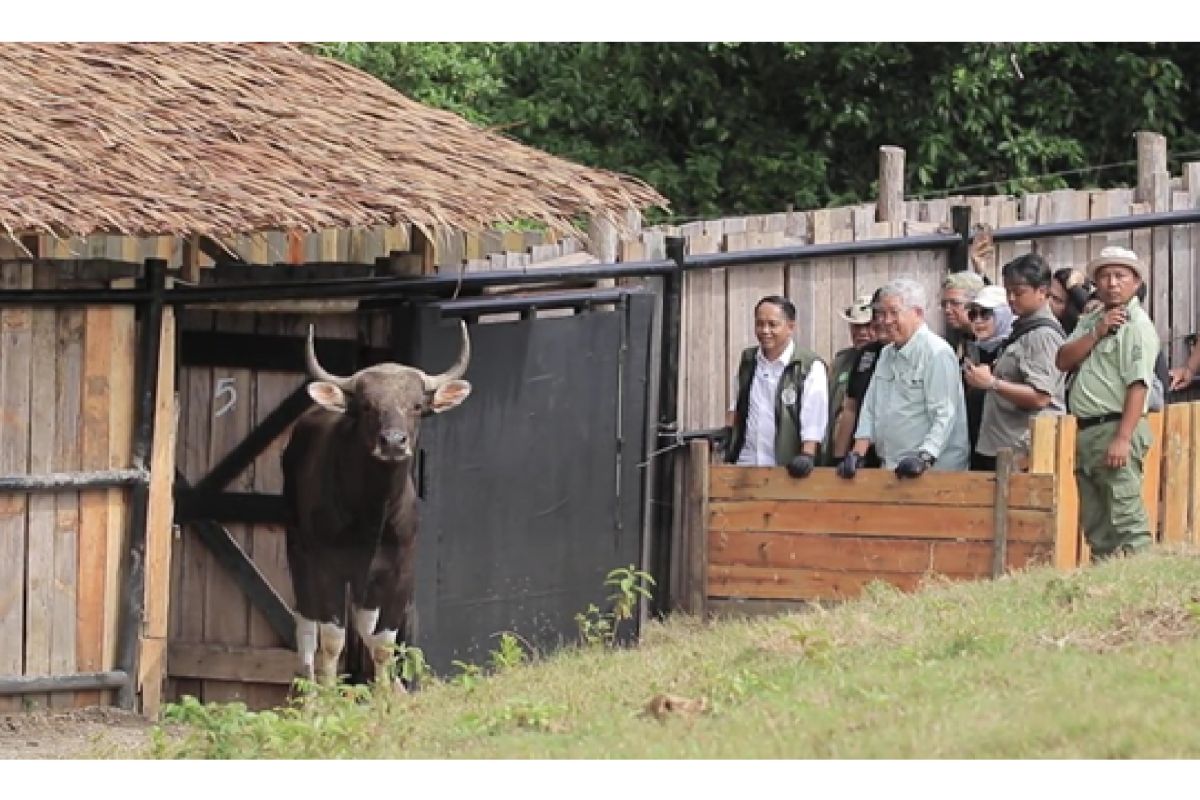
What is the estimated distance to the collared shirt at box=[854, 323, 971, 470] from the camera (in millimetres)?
14258

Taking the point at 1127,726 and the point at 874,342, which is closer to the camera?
the point at 1127,726

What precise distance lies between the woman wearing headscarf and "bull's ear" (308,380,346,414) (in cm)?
338

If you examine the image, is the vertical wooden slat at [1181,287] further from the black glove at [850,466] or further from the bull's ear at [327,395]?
the bull's ear at [327,395]

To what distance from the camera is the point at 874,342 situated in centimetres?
1490

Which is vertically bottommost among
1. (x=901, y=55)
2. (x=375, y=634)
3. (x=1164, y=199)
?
(x=375, y=634)

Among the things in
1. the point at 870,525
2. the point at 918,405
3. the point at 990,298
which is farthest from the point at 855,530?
the point at 990,298

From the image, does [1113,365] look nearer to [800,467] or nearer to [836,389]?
[836,389]

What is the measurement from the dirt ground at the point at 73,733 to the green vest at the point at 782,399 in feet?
12.1

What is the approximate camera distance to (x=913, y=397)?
47.0 feet

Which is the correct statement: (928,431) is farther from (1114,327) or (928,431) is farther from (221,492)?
(221,492)

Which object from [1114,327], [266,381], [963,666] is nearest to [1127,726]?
[963,666]

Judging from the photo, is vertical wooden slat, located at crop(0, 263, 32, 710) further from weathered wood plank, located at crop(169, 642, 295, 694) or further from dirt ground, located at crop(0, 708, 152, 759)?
weathered wood plank, located at crop(169, 642, 295, 694)

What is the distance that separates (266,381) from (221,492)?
609 millimetres

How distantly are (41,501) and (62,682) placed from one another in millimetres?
856
